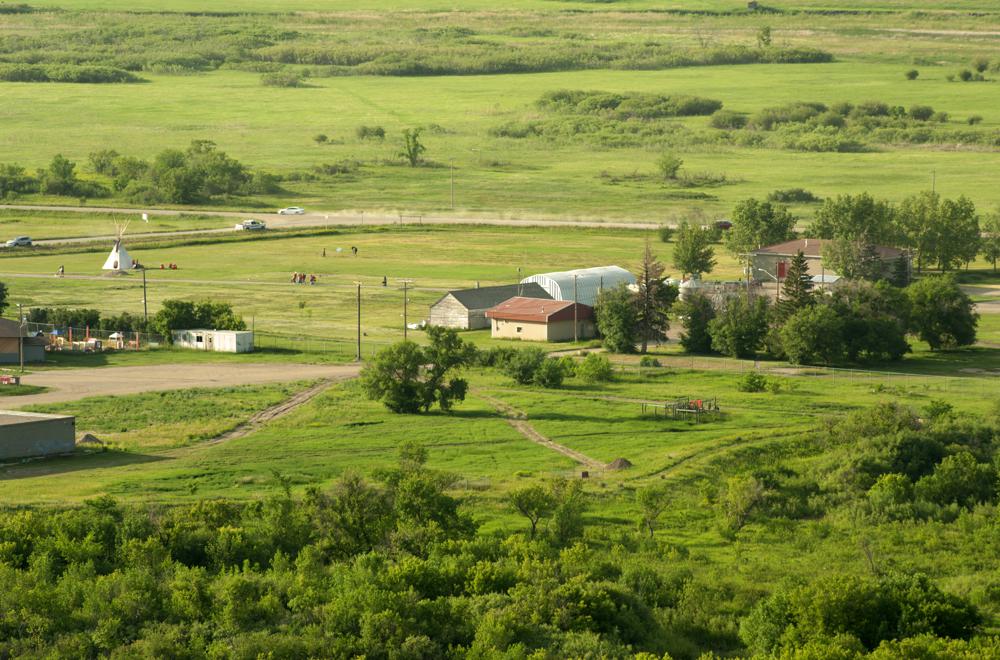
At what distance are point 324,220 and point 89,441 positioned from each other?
61.8 metres

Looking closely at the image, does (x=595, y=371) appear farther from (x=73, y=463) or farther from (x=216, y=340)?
(x=73, y=463)

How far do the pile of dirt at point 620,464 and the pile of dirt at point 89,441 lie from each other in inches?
557

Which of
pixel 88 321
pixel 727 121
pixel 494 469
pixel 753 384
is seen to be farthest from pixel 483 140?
pixel 494 469

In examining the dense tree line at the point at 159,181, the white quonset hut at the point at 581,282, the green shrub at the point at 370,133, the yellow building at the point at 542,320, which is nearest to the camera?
the yellow building at the point at 542,320

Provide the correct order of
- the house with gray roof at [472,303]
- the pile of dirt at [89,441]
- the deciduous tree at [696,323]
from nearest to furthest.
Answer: the pile of dirt at [89,441], the deciduous tree at [696,323], the house with gray roof at [472,303]

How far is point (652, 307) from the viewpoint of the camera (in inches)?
2530

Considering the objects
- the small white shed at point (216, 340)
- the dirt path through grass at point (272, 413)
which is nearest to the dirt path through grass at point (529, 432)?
the dirt path through grass at point (272, 413)

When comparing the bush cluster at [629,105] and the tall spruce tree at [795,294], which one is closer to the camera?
the tall spruce tree at [795,294]

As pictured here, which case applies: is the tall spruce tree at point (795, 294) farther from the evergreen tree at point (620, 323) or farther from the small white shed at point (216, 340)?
the small white shed at point (216, 340)

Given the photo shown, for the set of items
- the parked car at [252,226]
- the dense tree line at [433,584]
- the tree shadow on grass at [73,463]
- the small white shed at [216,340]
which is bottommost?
the dense tree line at [433,584]

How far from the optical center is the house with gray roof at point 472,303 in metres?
70.1

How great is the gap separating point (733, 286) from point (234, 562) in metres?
39.6

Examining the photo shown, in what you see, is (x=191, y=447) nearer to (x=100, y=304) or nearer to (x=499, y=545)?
(x=499, y=545)

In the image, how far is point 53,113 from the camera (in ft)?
561
